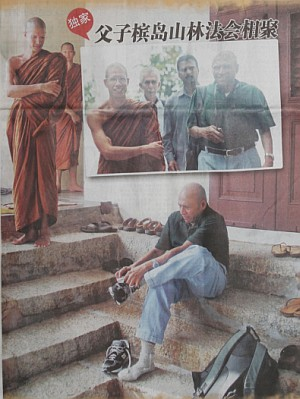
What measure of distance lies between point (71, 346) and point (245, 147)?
0.33 metres

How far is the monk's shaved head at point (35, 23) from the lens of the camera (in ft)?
1.72

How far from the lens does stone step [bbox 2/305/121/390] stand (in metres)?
0.51

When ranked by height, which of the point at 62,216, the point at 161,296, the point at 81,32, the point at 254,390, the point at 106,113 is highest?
the point at 81,32

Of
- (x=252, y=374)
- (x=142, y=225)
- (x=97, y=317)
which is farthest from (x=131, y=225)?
(x=252, y=374)

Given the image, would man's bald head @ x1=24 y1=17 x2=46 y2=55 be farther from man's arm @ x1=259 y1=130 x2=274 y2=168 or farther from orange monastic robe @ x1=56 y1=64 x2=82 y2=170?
man's arm @ x1=259 y1=130 x2=274 y2=168

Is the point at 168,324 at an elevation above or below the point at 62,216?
below

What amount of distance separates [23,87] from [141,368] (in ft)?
1.22

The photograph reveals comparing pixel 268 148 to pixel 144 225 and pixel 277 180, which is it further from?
pixel 144 225

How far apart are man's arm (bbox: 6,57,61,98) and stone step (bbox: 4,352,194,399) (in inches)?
13.3

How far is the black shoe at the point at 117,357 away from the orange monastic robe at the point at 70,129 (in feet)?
0.75

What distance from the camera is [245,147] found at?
0.53 metres

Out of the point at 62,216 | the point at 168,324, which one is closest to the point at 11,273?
the point at 62,216

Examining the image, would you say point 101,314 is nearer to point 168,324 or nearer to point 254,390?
point 168,324

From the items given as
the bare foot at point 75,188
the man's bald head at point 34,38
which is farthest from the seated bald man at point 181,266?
the man's bald head at point 34,38
